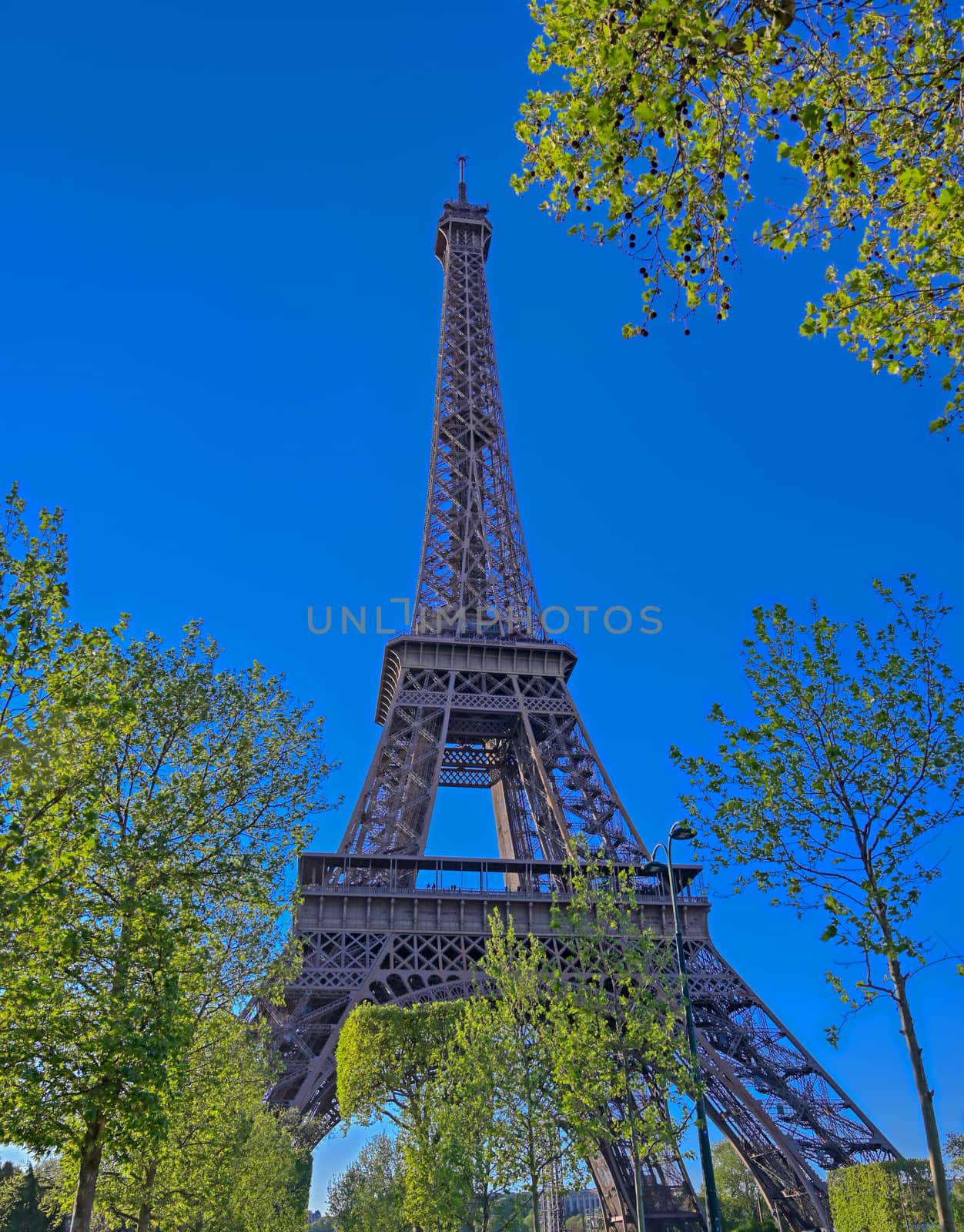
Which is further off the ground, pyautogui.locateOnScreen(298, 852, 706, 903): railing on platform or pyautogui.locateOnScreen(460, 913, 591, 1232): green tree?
pyautogui.locateOnScreen(298, 852, 706, 903): railing on platform

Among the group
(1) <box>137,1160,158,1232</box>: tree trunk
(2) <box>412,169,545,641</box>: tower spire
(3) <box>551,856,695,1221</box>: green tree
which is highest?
(2) <box>412,169,545,641</box>: tower spire

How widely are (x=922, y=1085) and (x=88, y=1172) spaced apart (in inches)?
446

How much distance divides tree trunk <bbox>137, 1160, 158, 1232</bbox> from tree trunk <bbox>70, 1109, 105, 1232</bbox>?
559 centimetres

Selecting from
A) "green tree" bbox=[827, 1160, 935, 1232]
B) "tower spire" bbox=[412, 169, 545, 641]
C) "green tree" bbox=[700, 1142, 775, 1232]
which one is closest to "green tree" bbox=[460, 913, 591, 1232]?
"green tree" bbox=[827, 1160, 935, 1232]

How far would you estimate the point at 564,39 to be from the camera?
713 centimetres

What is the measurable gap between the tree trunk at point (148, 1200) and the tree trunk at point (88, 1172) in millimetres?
5591

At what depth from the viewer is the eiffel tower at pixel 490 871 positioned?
34.9 metres

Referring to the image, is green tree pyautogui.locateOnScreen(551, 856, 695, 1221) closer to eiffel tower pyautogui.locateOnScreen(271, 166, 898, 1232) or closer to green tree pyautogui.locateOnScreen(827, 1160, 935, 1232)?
eiffel tower pyautogui.locateOnScreen(271, 166, 898, 1232)

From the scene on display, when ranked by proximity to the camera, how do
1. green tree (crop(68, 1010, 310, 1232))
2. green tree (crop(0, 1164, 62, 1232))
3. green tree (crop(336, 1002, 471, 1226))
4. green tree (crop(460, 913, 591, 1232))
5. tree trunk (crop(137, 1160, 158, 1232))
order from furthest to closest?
green tree (crop(0, 1164, 62, 1232))
green tree (crop(336, 1002, 471, 1226))
green tree (crop(460, 913, 591, 1232))
tree trunk (crop(137, 1160, 158, 1232))
green tree (crop(68, 1010, 310, 1232))

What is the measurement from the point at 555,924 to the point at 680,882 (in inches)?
936

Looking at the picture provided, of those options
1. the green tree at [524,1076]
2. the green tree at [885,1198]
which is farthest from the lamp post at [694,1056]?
the green tree at [885,1198]

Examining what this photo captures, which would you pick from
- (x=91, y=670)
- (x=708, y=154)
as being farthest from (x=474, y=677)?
(x=708, y=154)

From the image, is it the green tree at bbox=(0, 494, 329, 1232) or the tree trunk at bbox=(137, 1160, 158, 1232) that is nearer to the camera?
the green tree at bbox=(0, 494, 329, 1232)

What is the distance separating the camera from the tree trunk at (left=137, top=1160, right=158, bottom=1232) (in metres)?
18.4
